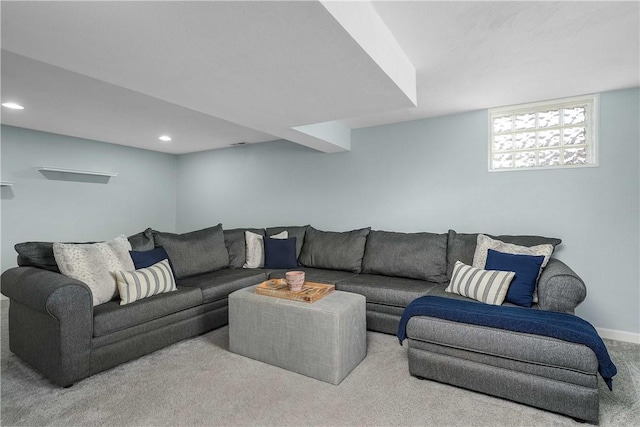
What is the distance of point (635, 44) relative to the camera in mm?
2141

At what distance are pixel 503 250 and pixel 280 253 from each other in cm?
240

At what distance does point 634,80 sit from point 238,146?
4.92 metres

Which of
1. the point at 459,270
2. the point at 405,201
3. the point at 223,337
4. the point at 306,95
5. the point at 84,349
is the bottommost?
the point at 223,337

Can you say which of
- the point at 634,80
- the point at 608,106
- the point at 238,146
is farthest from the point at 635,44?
the point at 238,146

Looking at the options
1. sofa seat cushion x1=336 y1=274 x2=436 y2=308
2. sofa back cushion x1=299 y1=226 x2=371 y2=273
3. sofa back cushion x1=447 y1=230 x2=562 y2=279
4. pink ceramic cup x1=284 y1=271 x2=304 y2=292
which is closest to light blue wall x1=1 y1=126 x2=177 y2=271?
sofa back cushion x1=299 y1=226 x2=371 y2=273

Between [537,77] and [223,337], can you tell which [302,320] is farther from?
[537,77]

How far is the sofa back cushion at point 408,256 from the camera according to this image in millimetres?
3289

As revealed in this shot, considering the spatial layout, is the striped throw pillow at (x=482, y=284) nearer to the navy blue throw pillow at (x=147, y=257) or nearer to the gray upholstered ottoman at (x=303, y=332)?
the gray upholstered ottoman at (x=303, y=332)

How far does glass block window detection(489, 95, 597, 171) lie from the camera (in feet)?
10.2

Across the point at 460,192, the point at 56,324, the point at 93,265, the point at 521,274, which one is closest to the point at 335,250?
the point at 460,192

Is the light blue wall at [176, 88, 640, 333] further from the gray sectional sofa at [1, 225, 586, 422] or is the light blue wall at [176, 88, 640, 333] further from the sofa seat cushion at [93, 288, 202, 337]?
the sofa seat cushion at [93, 288, 202, 337]

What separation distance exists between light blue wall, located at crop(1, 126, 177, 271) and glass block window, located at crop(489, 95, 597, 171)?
5.51m

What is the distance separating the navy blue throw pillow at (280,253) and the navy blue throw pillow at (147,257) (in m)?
1.23

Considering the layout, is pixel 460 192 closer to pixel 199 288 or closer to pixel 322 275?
pixel 322 275
